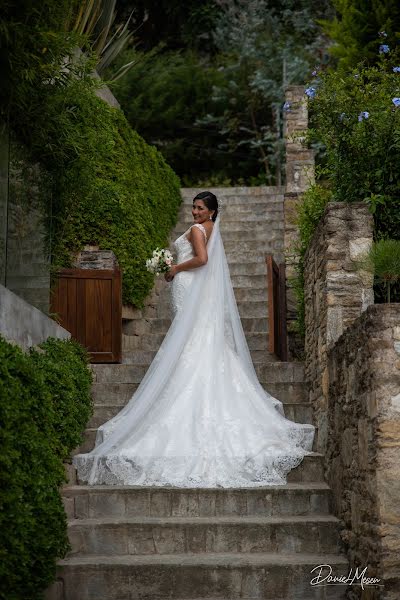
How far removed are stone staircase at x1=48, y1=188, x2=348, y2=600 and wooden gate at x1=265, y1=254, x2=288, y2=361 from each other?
4.09ft

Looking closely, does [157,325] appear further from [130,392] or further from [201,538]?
[201,538]

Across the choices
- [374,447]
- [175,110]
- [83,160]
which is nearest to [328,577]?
[374,447]

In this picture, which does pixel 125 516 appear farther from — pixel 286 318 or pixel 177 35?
pixel 177 35

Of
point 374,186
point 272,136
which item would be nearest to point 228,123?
point 272,136

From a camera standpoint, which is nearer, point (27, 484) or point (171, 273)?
point (27, 484)

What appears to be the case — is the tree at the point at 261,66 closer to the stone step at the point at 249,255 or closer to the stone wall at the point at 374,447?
the stone step at the point at 249,255

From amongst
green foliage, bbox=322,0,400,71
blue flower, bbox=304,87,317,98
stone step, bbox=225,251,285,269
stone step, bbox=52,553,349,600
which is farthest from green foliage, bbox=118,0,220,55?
stone step, bbox=52,553,349,600

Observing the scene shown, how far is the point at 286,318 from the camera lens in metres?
9.09

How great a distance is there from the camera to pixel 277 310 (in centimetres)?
899

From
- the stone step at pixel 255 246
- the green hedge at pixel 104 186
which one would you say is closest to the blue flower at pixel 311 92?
the green hedge at pixel 104 186

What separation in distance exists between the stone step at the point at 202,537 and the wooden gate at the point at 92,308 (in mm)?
3243

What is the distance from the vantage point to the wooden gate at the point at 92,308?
28.7 ft

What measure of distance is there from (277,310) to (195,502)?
3.48 meters

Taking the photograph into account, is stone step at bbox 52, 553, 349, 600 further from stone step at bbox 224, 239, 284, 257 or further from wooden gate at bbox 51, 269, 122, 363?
stone step at bbox 224, 239, 284, 257
